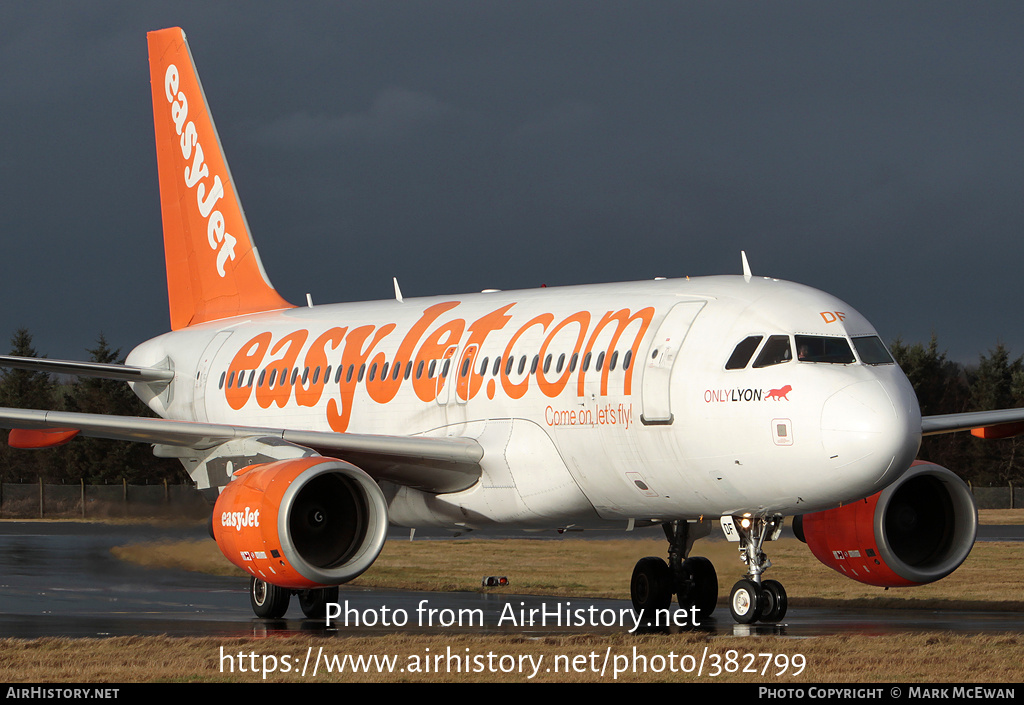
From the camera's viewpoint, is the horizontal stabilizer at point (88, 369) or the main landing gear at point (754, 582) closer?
the main landing gear at point (754, 582)

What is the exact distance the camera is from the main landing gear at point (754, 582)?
14453 mm

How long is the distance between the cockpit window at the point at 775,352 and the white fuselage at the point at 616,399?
0.05m

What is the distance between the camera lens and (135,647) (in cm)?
1307

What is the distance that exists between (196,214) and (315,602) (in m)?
9.70

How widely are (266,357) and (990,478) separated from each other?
48.4 metres

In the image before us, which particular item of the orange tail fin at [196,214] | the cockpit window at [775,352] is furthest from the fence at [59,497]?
the cockpit window at [775,352]

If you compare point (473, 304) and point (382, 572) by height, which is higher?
point (473, 304)

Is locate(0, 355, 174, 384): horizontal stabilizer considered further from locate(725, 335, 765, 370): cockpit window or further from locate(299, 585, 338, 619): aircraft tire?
locate(725, 335, 765, 370): cockpit window

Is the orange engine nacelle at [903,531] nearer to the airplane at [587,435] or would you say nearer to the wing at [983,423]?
the airplane at [587,435]

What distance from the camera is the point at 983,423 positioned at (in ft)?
57.0

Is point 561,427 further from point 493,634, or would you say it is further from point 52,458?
point 52,458


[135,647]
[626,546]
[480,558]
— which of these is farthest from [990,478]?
[135,647]

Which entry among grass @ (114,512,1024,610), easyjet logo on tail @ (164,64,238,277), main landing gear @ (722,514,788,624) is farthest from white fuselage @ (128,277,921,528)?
easyjet logo on tail @ (164,64,238,277)
